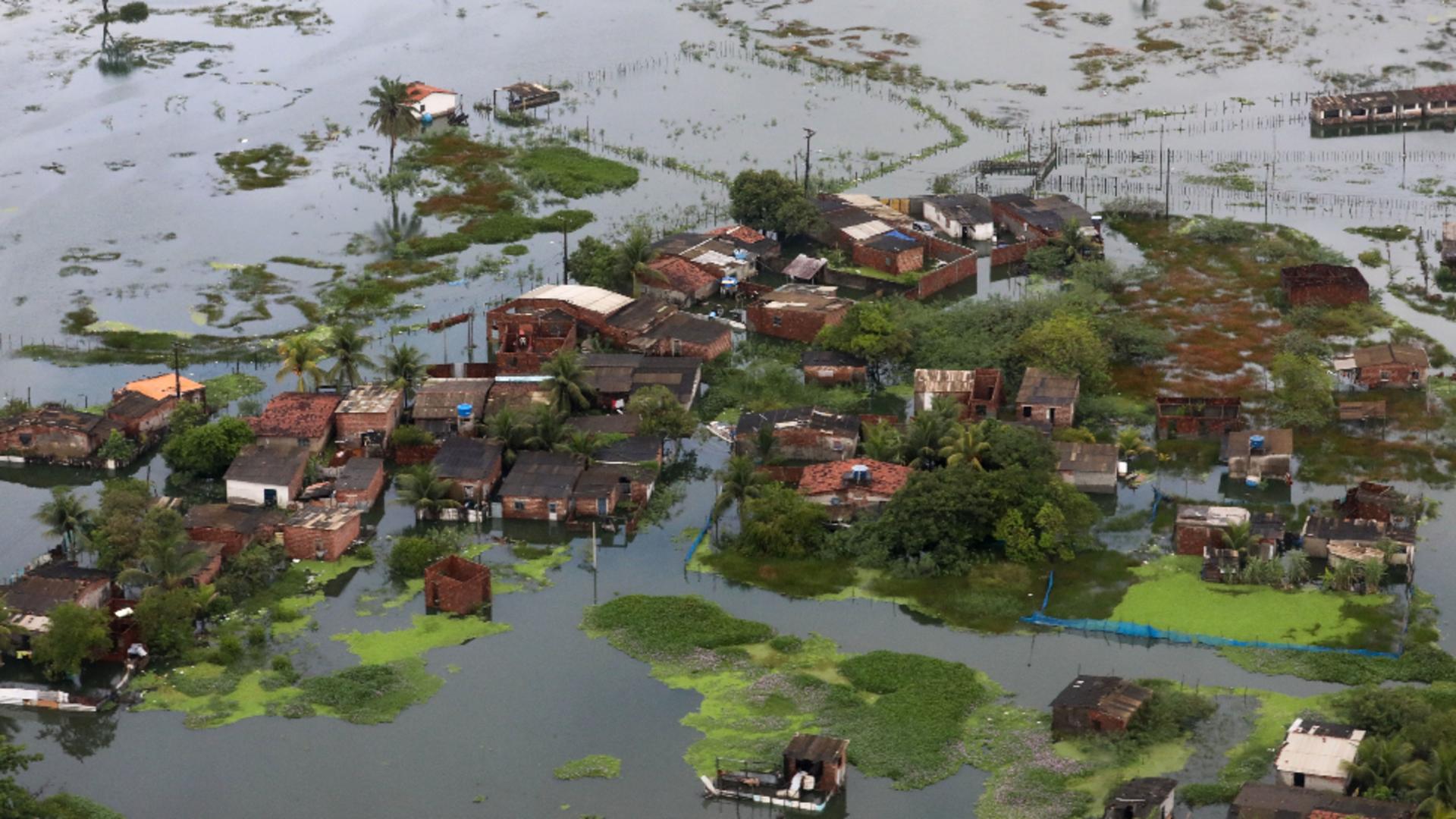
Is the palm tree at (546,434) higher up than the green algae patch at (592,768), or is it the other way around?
the palm tree at (546,434)

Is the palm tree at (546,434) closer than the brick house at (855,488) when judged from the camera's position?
No

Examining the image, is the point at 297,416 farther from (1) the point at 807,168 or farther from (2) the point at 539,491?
(1) the point at 807,168

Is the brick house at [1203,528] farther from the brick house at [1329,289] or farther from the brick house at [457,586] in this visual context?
the brick house at [457,586]

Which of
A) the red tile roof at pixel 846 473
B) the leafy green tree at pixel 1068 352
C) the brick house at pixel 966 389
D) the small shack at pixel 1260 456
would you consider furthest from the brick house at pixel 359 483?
the small shack at pixel 1260 456

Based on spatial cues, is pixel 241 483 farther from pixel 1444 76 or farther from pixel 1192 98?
pixel 1444 76

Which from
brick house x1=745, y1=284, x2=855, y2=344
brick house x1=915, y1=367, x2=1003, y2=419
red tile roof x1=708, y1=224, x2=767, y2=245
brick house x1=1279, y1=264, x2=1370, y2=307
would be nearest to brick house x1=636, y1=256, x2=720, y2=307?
brick house x1=745, y1=284, x2=855, y2=344

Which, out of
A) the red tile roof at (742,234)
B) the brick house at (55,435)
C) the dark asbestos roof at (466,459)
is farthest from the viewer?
the red tile roof at (742,234)

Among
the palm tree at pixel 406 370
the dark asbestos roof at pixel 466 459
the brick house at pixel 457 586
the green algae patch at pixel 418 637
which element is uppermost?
the palm tree at pixel 406 370

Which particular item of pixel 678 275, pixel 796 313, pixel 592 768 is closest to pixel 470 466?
pixel 592 768
